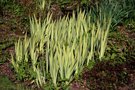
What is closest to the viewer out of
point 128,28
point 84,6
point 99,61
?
point 99,61

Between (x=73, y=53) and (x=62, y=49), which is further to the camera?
(x=73, y=53)

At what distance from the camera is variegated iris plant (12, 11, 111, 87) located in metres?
4.91

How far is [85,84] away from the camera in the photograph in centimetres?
536

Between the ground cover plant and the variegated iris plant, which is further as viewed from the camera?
the ground cover plant

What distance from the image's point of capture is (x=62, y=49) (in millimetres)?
5121

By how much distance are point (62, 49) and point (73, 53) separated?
19.9 inches

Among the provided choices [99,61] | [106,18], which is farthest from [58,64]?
[106,18]

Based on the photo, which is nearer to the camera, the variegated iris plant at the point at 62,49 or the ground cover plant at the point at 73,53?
the variegated iris plant at the point at 62,49

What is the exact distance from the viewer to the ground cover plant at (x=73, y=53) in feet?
16.6

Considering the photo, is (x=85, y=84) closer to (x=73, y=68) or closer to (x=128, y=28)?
(x=73, y=68)

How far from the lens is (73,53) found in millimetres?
5594

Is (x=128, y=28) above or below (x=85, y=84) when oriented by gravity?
above

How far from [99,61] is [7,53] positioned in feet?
5.12

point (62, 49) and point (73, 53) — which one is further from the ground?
point (62, 49)
